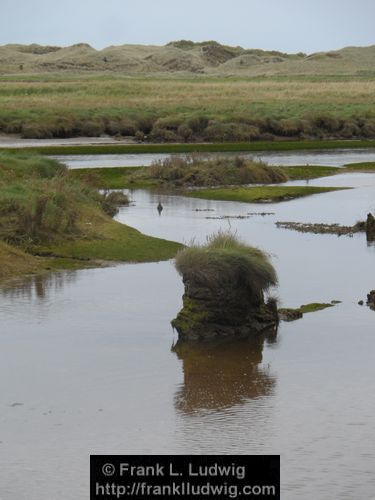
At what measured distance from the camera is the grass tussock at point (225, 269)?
66.0 ft

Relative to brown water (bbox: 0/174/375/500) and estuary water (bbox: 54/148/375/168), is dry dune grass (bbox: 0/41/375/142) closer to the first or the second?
estuary water (bbox: 54/148/375/168)

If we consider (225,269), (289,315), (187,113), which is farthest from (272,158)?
(225,269)

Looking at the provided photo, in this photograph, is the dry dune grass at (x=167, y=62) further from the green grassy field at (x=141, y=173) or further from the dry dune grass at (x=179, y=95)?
the green grassy field at (x=141, y=173)

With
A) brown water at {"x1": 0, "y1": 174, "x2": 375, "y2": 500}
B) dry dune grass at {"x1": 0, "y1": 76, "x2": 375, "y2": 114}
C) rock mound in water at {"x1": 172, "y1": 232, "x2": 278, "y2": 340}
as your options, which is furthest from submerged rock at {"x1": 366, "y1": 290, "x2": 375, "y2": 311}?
dry dune grass at {"x1": 0, "y1": 76, "x2": 375, "y2": 114}

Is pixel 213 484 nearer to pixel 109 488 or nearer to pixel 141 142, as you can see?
pixel 109 488

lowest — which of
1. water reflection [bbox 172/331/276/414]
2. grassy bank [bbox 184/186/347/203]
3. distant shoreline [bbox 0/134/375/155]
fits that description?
water reflection [bbox 172/331/276/414]

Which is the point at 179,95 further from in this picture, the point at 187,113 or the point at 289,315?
the point at 289,315

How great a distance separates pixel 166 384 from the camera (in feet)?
57.1

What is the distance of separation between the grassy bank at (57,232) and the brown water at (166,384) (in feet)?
4.43

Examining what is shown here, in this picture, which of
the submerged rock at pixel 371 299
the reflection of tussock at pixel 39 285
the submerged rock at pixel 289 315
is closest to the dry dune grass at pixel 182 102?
the reflection of tussock at pixel 39 285

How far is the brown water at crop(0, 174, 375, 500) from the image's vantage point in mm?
13930

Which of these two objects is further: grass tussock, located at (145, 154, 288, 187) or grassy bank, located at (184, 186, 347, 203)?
grass tussock, located at (145, 154, 288, 187)

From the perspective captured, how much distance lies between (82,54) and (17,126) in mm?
99787

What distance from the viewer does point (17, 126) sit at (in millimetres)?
71938
